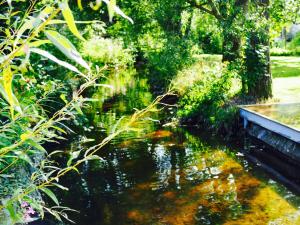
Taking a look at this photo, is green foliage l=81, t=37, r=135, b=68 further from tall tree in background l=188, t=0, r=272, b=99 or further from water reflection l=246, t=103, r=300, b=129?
water reflection l=246, t=103, r=300, b=129

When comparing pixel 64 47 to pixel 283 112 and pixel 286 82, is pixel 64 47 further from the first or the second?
pixel 286 82

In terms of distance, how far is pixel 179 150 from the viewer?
36.0 ft

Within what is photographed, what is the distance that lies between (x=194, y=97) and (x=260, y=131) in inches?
132

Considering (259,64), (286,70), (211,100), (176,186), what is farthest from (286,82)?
(176,186)

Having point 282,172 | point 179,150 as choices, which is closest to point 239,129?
point 179,150

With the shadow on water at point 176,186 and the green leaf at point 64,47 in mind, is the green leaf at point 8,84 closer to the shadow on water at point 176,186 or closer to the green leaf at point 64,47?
the green leaf at point 64,47

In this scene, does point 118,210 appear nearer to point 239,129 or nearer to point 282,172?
point 282,172

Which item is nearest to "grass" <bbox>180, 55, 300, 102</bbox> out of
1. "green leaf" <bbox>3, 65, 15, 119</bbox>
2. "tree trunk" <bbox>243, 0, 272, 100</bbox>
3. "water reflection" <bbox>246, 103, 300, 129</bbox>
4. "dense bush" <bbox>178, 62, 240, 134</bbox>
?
"tree trunk" <bbox>243, 0, 272, 100</bbox>

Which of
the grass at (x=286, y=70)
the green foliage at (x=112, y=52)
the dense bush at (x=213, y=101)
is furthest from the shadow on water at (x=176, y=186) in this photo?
the green foliage at (x=112, y=52)

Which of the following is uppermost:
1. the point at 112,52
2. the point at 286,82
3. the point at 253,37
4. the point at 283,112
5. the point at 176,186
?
the point at 253,37

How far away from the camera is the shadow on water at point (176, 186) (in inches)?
281

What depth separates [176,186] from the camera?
8.45 metres

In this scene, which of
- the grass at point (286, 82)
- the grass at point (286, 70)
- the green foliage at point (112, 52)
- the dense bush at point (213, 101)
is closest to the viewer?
the dense bush at point (213, 101)

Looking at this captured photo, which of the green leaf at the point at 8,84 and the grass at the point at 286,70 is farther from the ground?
the green leaf at the point at 8,84
